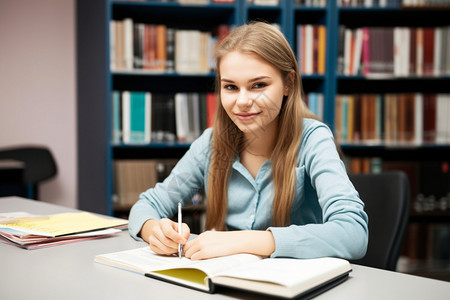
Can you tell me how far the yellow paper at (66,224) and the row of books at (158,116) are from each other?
132 cm

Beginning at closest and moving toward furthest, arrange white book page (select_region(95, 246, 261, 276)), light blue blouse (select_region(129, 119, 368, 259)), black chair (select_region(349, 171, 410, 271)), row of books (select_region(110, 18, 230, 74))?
white book page (select_region(95, 246, 261, 276)), light blue blouse (select_region(129, 119, 368, 259)), black chair (select_region(349, 171, 410, 271)), row of books (select_region(110, 18, 230, 74))

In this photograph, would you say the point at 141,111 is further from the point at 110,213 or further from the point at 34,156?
the point at 34,156

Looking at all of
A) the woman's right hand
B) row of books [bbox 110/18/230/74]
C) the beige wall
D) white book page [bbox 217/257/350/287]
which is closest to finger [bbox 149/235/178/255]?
the woman's right hand

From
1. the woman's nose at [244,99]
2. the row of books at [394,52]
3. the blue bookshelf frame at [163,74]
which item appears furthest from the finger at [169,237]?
the row of books at [394,52]

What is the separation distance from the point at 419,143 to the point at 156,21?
5.86ft

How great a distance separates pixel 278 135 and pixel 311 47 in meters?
1.57

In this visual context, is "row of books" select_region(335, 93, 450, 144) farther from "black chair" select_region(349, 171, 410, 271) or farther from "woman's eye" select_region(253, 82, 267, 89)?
"woman's eye" select_region(253, 82, 267, 89)

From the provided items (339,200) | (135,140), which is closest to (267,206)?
(339,200)

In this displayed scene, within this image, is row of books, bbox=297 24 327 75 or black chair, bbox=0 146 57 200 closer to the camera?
row of books, bbox=297 24 327 75

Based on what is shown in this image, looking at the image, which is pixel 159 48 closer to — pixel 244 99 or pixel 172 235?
pixel 244 99

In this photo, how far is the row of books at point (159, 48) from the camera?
2.58 m

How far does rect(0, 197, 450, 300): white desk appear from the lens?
73 cm

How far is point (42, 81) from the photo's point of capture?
10.7 ft

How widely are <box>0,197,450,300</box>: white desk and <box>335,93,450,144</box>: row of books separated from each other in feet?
6.45
